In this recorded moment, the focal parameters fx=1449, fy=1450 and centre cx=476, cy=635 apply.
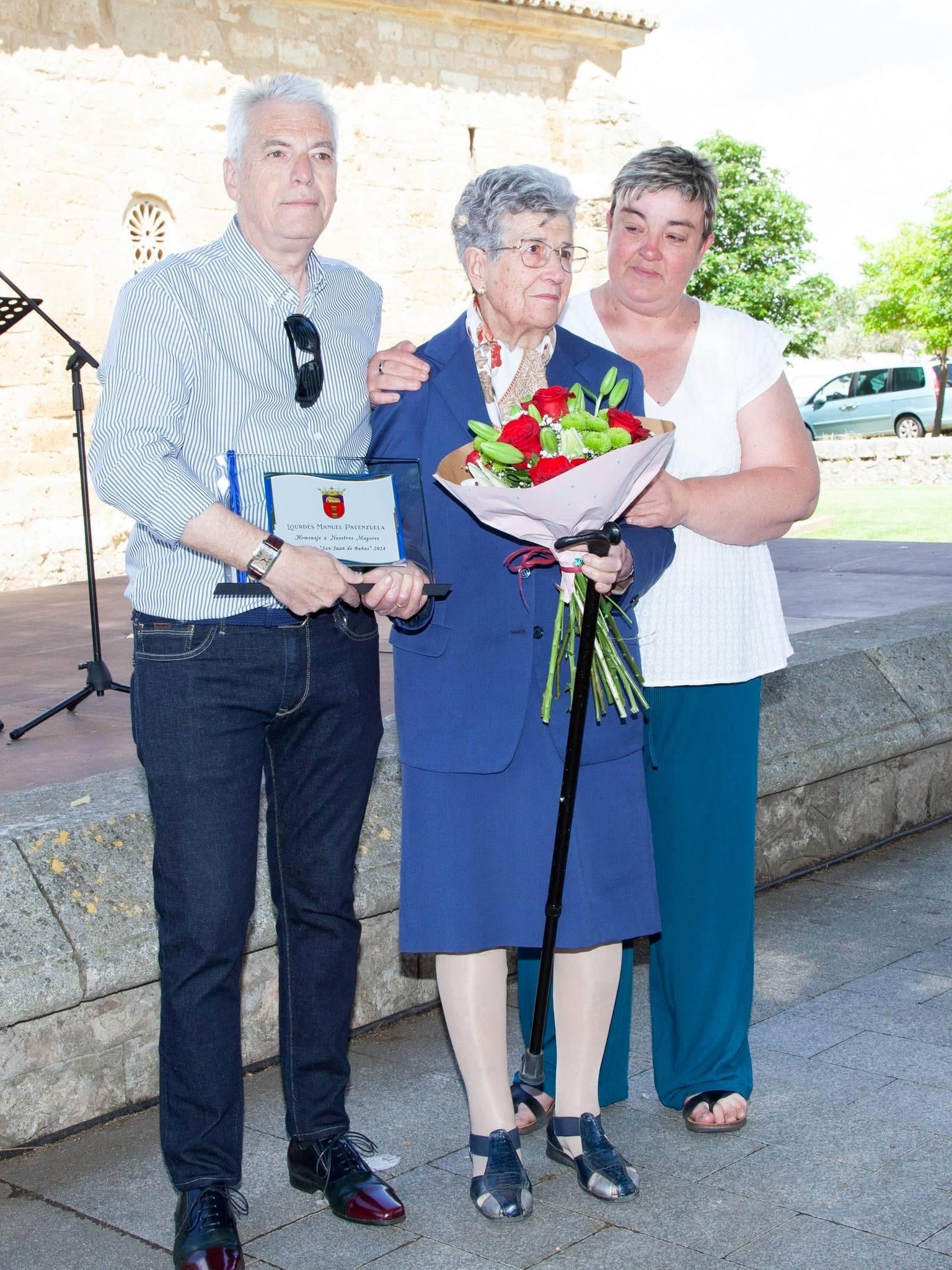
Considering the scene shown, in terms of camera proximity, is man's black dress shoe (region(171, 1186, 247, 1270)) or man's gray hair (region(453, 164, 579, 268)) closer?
man's black dress shoe (region(171, 1186, 247, 1270))

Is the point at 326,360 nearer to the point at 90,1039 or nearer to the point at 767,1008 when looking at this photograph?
the point at 90,1039

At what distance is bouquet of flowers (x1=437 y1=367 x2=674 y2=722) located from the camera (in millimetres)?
2801

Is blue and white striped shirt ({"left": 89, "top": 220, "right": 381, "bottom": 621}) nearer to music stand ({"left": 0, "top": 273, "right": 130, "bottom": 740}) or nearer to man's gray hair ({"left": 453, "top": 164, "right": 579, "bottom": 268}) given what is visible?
man's gray hair ({"left": 453, "top": 164, "right": 579, "bottom": 268})

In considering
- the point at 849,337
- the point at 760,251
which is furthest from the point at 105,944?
the point at 849,337

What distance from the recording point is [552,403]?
289 cm

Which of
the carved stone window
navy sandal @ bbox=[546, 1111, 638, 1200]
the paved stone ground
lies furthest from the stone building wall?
navy sandal @ bbox=[546, 1111, 638, 1200]

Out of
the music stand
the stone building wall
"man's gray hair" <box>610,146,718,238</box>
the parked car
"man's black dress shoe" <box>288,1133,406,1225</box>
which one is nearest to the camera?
"man's black dress shoe" <box>288,1133,406,1225</box>

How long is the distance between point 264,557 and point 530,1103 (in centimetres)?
160

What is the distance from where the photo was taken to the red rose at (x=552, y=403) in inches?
114

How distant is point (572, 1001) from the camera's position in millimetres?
3232

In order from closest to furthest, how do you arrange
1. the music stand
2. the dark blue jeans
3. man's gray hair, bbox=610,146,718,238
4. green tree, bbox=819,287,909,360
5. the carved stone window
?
1. the dark blue jeans
2. man's gray hair, bbox=610,146,718,238
3. the music stand
4. the carved stone window
5. green tree, bbox=819,287,909,360

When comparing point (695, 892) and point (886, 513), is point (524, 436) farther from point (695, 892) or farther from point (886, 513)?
point (886, 513)

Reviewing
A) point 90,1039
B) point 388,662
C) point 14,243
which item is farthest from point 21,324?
point 90,1039

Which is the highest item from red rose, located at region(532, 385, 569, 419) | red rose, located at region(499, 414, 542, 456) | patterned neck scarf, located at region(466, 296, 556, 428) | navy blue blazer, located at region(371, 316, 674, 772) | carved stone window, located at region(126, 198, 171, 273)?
carved stone window, located at region(126, 198, 171, 273)
